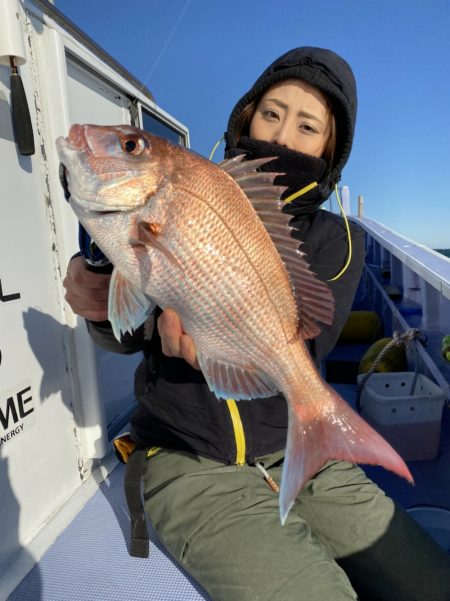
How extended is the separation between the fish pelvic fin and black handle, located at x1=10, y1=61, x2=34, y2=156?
1.61 metres

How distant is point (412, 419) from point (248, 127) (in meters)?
2.12

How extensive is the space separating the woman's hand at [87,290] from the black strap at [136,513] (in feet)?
2.30

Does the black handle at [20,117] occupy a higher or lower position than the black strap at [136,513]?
higher

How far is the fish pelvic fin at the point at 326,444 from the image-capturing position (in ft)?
4.40

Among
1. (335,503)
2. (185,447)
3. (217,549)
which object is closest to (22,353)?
(185,447)

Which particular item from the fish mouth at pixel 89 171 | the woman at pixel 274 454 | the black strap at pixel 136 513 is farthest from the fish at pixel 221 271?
the black strap at pixel 136 513

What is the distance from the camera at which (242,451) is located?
1.79m

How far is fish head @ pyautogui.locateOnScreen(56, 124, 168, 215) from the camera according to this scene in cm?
125

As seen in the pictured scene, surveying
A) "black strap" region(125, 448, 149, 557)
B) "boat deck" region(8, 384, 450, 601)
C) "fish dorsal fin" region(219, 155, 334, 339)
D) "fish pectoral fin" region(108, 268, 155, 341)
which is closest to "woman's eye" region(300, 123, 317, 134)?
"fish dorsal fin" region(219, 155, 334, 339)

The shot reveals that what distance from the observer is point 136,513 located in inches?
70.4

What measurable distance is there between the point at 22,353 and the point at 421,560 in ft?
6.14

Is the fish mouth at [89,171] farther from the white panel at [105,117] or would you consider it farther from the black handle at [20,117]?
the white panel at [105,117]

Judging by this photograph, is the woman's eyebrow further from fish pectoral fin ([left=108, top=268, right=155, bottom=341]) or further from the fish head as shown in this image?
fish pectoral fin ([left=108, top=268, right=155, bottom=341])

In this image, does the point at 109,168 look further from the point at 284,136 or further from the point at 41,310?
the point at 41,310
